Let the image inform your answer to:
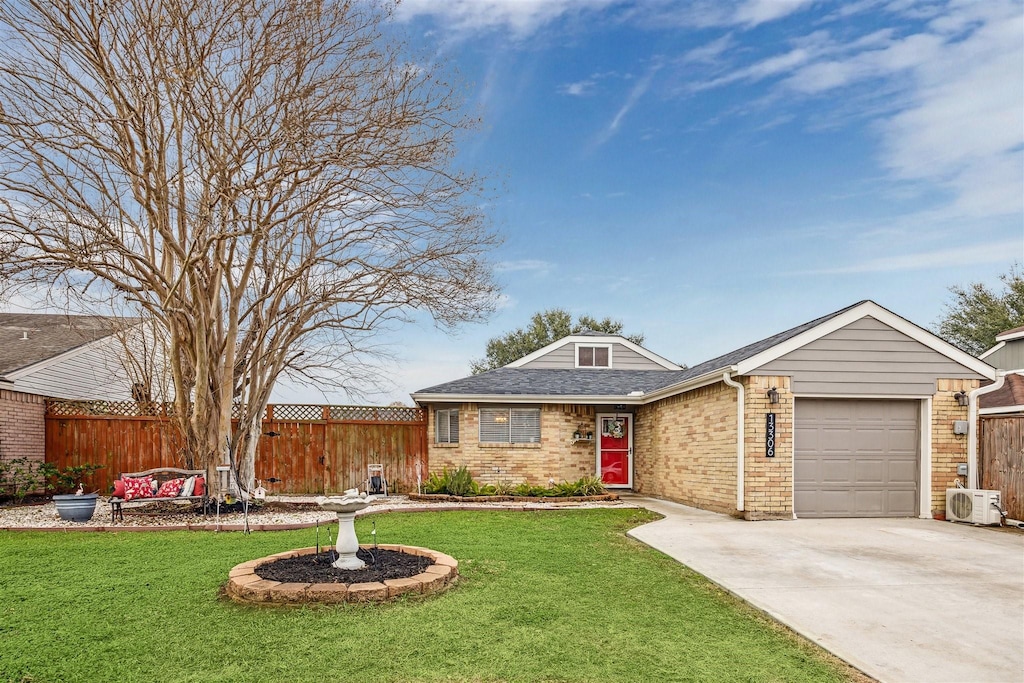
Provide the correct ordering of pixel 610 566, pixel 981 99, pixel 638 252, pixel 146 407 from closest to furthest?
1. pixel 610 566
2. pixel 981 99
3. pixel 146 407
4. pixel 638 252

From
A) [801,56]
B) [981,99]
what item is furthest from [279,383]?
[981,99]

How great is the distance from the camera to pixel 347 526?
658 cm

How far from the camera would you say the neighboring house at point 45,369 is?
14430 millimetres

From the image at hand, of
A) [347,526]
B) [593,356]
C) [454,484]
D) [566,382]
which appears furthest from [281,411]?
[347,526]

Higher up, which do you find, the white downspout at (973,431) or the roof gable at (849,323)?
the roof gable at (849,323)

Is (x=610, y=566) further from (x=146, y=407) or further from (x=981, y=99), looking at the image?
(x=146, y=407)

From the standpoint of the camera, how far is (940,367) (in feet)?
38.9

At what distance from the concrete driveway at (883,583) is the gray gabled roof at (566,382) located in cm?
480

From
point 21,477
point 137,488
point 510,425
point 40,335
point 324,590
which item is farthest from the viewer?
point 40,335

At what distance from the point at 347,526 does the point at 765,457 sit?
746 cm

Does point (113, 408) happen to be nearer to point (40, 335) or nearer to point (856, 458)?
point (40, 335)

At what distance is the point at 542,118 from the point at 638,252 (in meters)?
5.73

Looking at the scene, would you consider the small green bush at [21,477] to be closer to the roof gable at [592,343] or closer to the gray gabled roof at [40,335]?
the gray gabled roof at [40,335]

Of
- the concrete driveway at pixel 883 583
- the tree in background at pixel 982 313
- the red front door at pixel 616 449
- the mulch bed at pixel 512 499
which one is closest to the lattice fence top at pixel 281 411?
the mulch bed at pixel 512 499
